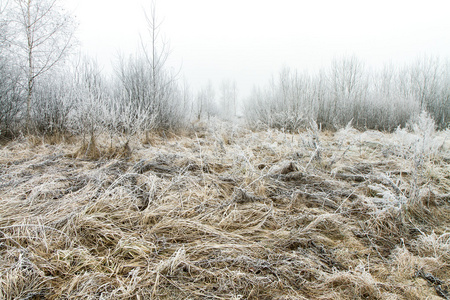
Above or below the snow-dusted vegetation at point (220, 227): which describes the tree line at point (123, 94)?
above

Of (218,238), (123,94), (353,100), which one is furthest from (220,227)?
(353,100)

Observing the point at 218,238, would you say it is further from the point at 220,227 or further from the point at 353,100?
the point at 353,100

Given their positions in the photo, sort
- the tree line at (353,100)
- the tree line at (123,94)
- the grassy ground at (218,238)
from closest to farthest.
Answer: the grassy ground at (218,238) < the tree line at (123,94) < the tree line at (353,100)

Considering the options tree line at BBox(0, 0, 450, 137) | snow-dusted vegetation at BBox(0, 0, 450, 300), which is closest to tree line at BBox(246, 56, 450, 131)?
tree line at BBox(0, 0, 450, 137)

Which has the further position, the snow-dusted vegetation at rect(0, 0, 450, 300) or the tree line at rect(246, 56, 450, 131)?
the tree line at rect(246, 56, 450, 131)

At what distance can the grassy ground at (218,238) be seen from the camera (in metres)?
1.28

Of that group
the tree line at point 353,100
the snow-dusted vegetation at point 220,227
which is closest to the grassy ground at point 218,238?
the snow-dusted vegetation at point 220,227

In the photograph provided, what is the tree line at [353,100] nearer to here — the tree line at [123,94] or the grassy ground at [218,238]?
the tree line at [123,94]

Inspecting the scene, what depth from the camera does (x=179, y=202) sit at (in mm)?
2191

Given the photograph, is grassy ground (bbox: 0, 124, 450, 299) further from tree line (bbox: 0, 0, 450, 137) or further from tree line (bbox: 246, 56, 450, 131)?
tree line (bbox: 246, 56, 450, 131)

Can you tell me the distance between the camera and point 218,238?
1.75 metres

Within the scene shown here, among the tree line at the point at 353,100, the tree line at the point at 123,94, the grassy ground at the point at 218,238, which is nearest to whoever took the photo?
the grassy ground at the point at 218,238

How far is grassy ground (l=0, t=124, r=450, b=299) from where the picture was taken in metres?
1.28

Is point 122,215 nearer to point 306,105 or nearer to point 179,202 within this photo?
point 179,202
